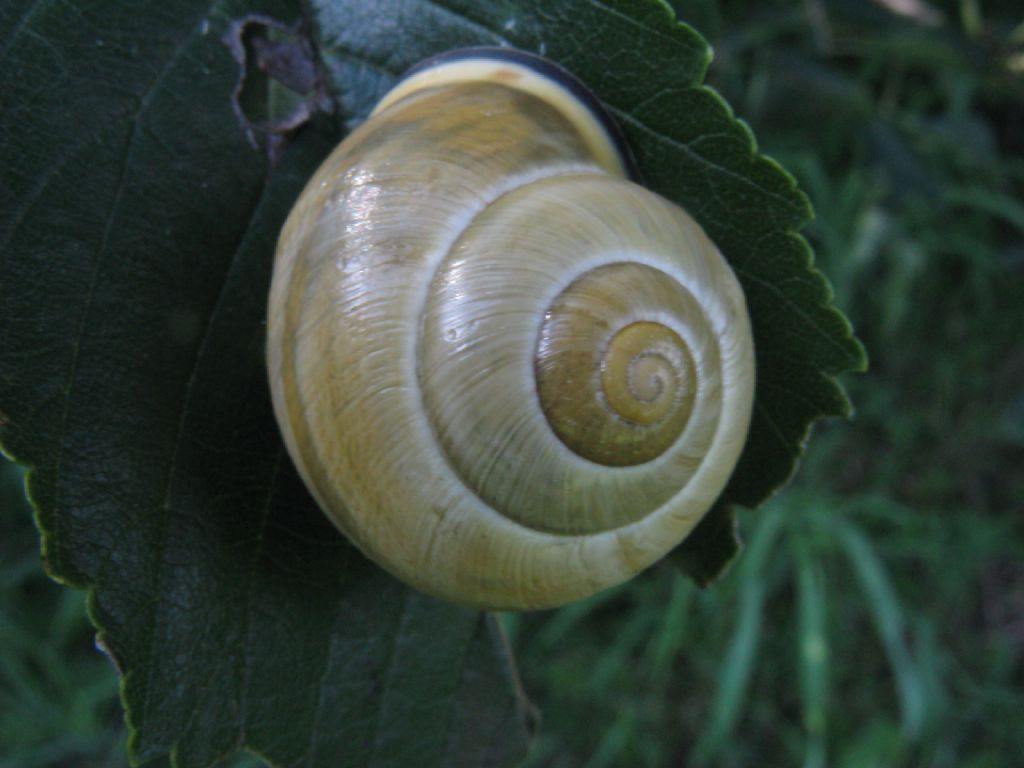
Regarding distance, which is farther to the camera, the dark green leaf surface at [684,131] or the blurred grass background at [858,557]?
the blurred grass background at [858,557]

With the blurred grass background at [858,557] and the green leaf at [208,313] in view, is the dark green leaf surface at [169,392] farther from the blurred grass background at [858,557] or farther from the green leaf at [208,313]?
the blurred grass background at [858,557]

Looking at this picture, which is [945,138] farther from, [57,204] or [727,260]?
[57,204]

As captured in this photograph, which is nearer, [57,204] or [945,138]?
[57,204]

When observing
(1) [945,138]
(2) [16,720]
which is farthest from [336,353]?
(2) [16,720]

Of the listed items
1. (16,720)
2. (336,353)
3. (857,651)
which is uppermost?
(336,353)

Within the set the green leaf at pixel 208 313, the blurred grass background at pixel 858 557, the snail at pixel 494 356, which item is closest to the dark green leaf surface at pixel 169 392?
the green leaf at pixel 208 313

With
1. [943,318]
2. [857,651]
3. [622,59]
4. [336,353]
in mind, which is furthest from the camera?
[943,318]

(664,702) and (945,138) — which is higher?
(945,138)
